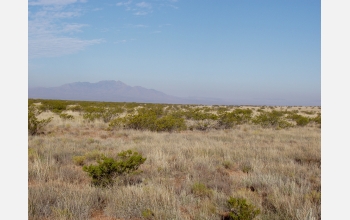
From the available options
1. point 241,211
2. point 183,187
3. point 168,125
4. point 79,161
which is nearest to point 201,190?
point 183,187

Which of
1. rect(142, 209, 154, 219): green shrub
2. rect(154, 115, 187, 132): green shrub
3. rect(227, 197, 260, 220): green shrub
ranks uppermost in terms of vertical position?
rect(154, 115, 187, 132): green shrub

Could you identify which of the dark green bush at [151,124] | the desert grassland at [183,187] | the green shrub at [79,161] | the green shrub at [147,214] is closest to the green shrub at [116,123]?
the dark green bush at [151,124]

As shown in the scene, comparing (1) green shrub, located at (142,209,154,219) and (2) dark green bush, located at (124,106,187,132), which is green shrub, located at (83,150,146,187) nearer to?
(1) green shrub, located at (142,209,154,219)

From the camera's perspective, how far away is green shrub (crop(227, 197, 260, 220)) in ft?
11.7

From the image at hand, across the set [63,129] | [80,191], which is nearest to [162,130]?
[63,129]

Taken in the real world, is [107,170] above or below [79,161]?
above

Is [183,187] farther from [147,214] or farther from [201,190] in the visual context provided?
[147,214]

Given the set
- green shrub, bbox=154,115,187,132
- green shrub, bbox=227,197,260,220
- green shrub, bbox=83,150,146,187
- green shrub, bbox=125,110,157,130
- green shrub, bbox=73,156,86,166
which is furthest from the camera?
green shrub, bbox=125,110,157,130

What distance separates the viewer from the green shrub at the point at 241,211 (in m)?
3.58

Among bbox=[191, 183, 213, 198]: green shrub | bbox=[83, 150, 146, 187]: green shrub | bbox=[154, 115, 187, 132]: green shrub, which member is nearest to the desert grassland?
bbox=[191, 183, 213, 198]: green shrub

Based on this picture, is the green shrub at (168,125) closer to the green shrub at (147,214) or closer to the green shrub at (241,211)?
the green shrub at (147,214)

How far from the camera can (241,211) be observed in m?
3.65
